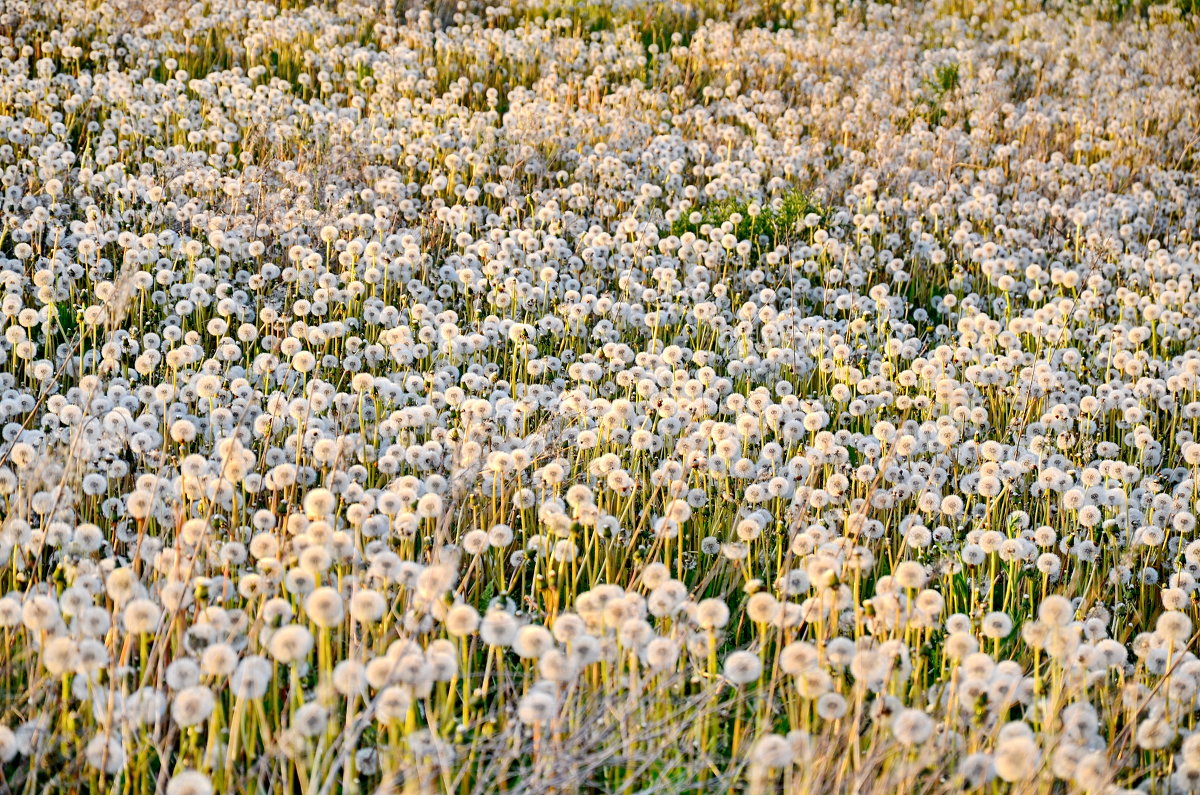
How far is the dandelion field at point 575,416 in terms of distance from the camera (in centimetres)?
264

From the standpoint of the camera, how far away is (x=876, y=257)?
7.66 metres

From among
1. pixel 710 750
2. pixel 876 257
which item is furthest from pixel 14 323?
pixel 876 257

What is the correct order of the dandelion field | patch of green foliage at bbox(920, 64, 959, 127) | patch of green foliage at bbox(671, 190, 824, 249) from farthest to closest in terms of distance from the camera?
patch of green foliage at bbox(920, 64, 959, 127), patch of green foliage at bbox(671, 190, 824, 249), the dandelion field

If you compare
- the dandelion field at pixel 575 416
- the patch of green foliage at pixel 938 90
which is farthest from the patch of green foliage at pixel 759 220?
the patch of green foliage at pixel 938 90

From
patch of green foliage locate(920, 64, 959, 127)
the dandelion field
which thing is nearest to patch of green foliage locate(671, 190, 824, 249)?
the dandelion field

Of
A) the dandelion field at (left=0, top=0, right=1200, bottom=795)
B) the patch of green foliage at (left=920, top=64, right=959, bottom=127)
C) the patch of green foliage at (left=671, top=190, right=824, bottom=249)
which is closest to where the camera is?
the dandelion field at (left=0, top=0, right=1200, bottom=795)

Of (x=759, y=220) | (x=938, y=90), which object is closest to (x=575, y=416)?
(x=759, y=220)

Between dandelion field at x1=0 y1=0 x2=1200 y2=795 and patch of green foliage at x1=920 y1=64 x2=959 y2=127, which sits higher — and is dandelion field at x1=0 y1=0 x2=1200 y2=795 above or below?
below

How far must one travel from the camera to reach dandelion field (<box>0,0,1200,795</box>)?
2.64 meters

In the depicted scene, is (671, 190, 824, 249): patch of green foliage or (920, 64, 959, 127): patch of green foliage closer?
(671, 190, 824, 249): patch of green foliage

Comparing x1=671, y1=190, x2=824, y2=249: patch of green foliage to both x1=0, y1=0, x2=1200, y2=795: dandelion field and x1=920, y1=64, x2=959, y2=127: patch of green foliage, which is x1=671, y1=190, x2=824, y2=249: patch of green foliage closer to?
x1=0, y1=0, x2=1200, y2=795: dandelion field

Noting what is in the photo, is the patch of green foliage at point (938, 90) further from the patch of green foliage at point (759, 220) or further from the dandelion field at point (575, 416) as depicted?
the patch of green foliage at point (759, 220)

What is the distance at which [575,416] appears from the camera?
4883mm

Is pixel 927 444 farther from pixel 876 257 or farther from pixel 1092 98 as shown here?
pixel 1092 98
